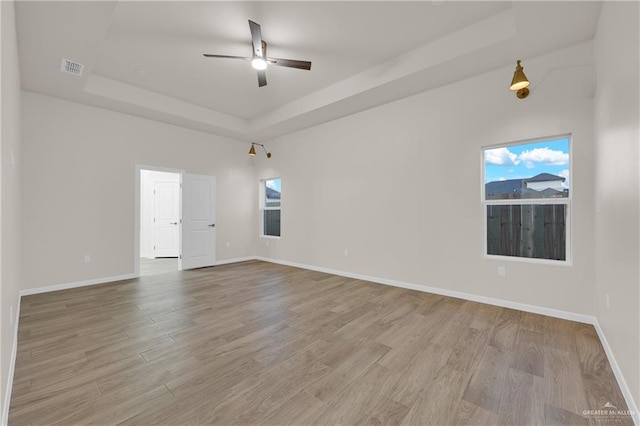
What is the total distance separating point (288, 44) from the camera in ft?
11.3

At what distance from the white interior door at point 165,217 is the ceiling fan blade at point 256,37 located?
5.80 metres

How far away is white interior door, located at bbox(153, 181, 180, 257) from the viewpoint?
7629 mm

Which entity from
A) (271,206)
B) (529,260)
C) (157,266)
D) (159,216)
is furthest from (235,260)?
(529,260)

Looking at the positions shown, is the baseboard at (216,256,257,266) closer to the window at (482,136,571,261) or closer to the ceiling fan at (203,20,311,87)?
the ceiling fan at (203,20,311,87)

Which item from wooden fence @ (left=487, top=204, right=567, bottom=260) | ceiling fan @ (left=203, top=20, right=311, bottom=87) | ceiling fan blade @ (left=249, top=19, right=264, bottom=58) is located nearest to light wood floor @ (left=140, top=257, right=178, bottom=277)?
ceiling fan @ (left=203, top=20, right=311, bottom=87)

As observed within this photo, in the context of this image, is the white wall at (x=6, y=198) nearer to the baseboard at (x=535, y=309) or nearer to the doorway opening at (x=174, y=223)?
the doorway opening at (x=174, y=223)

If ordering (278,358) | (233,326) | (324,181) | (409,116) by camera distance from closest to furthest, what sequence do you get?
1. (278,358)
2. (233,326)
3. (409,116)
4. (324,181)

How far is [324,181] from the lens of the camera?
549cm

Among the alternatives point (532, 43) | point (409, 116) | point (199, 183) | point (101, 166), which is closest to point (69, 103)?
point (101, 166)

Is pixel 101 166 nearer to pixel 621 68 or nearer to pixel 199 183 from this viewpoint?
pixel 199 183

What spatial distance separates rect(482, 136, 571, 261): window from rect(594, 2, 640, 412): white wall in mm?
491

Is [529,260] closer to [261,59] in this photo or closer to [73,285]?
[261,59]

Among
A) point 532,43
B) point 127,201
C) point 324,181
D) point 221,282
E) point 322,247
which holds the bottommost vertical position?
point 221,282

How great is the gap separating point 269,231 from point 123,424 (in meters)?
5.43
